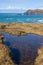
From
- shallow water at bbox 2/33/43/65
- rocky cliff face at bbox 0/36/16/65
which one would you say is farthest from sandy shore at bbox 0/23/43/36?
rocky cliff face at bbox 0/36/16/65

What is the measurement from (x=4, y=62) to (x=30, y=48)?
5981mm

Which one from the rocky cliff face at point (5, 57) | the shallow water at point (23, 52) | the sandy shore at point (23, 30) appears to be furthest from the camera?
the sandy shore at point (23, 30)

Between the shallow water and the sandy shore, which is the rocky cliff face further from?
the sandy shore

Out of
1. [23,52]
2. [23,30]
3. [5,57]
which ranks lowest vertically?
[23,30]

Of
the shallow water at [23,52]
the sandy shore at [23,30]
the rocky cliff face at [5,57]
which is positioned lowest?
the sandy shore at [23,30]

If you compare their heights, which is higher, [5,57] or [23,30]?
[5,57]

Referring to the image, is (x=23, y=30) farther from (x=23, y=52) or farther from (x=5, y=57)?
(x=5, y=57)

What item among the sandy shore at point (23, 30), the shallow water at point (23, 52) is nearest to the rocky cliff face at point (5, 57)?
the shallow water at point (23, 52)

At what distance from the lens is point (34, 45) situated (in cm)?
2619

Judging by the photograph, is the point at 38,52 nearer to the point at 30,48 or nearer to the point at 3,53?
the point at 30,48

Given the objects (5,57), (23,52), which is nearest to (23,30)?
(23,52)

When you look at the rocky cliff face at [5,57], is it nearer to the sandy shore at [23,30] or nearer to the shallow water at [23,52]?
the shallow water at [23,52]

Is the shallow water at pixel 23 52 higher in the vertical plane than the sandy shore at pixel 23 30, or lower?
higher

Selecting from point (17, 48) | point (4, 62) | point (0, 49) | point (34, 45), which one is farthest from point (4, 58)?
point (34, 45)
